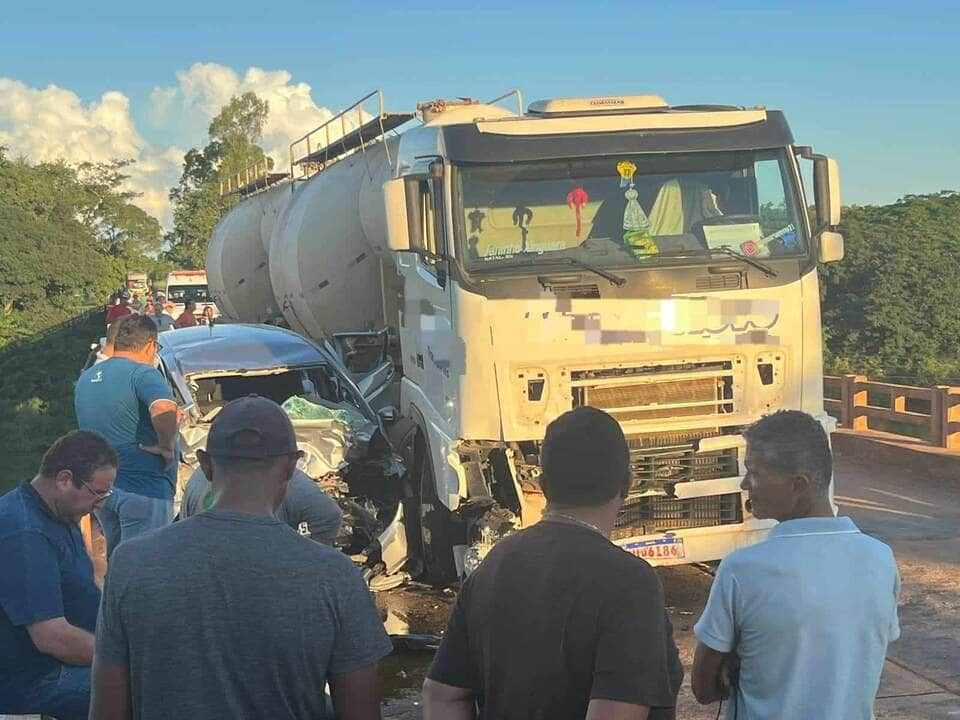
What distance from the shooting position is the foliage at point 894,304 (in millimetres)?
30953

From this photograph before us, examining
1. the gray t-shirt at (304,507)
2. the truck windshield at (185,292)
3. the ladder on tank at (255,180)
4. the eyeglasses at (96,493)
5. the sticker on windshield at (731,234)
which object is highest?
the ladder on tank at (255,180)

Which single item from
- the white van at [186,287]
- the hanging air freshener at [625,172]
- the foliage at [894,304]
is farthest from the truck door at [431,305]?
the white van at [186,287]

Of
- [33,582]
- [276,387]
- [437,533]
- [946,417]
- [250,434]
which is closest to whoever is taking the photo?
[250,434]

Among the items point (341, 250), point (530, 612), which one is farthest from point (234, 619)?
point (341, 250)

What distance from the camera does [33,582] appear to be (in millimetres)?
3629

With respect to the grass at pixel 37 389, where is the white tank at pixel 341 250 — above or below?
above

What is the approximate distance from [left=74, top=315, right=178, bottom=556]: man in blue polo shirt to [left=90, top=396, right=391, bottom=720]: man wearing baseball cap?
360cm

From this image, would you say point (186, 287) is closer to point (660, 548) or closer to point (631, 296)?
point (631, 296)

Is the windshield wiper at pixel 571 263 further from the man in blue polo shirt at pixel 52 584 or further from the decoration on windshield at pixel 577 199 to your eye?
the man in blue polo shirt at pixel 52 584

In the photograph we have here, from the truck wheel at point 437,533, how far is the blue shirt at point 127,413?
2.27 metres

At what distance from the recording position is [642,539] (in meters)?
6.82

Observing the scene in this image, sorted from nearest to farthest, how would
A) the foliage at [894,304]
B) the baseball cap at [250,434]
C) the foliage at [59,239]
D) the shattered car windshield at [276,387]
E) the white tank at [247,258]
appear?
the baseball cap at [250,434] < the shattered car windshield at [276,387] < the white tank at [247,258] < the foliage at [894,304] < the foliage at [59,239]

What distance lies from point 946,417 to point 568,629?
38.6ft

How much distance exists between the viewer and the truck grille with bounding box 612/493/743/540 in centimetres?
695
